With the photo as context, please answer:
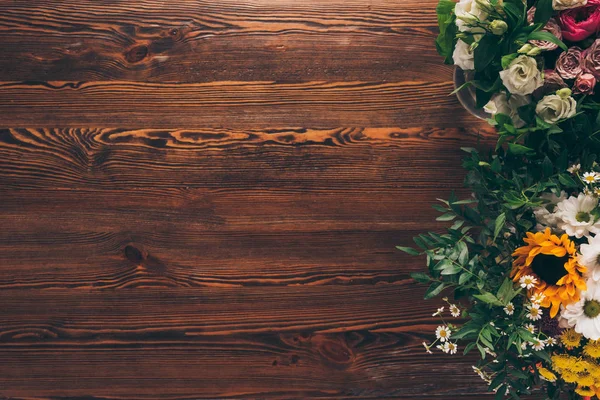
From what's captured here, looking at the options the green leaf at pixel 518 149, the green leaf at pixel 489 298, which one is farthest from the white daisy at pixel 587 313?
the green leaf at pixel 518 149

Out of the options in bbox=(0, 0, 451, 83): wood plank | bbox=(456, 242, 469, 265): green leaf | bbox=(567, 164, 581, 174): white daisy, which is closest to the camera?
bbox=(567, 164, 581, 174): white daisy

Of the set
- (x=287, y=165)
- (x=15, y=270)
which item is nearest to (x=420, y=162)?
(x=287, y=165)

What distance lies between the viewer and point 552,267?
0.97 metres

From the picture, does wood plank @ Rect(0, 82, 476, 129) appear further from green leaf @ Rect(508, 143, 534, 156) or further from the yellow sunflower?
→ the yellow sunflower

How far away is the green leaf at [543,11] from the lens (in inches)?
35.2

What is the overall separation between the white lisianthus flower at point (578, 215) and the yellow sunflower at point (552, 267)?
0.02 metres

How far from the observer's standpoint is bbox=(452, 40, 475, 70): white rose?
981 millimetres

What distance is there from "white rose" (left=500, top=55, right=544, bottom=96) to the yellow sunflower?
269 mm

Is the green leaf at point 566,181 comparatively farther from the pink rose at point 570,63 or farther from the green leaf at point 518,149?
the pink rose at point 570,63

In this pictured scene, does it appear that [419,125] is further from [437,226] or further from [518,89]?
[518,89]

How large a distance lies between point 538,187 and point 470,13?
36cm

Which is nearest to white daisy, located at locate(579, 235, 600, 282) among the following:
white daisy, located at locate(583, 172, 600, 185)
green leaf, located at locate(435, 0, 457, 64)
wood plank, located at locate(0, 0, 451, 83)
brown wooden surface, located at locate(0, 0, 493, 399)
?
white daisy, located at locate(583, 172, 600, 185)

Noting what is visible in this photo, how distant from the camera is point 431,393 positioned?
151cm

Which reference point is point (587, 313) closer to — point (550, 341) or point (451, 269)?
point (550, 341)
